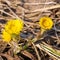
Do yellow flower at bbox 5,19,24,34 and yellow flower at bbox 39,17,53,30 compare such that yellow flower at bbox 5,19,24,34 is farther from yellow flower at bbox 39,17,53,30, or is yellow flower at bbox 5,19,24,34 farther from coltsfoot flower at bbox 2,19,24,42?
yellow flower at bbox 39,17,53,30

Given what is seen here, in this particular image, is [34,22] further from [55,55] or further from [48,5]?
[55,55]

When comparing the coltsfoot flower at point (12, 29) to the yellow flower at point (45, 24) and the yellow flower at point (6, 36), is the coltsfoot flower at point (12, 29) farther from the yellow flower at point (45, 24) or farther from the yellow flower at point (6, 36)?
the yellow flower at point (45, 24)

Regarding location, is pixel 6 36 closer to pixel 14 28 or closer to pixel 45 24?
pixel 14 28

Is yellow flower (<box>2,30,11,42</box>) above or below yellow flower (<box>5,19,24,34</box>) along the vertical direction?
below

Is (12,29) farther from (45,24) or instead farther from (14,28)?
(45,24)

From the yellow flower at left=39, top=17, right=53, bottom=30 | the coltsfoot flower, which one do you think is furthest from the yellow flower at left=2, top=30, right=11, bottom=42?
the yellow flower at left=39, top=17, right=53, bottom=30

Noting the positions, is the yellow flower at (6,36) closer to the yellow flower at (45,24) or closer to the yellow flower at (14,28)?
the yellow flower at (14,28)

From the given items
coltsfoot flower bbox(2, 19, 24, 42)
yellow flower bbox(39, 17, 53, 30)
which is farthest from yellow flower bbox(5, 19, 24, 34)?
yellow flower bbox(39, 17, 53, 30)

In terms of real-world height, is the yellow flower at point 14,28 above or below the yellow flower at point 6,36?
above

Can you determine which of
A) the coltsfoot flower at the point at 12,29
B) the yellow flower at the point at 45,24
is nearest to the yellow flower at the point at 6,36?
the coltsfoot flower at the point at 12,29

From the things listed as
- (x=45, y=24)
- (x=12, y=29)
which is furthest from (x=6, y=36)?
(x=45, y=24)

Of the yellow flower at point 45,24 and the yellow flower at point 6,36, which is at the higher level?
the yellow flower at point 45,24
